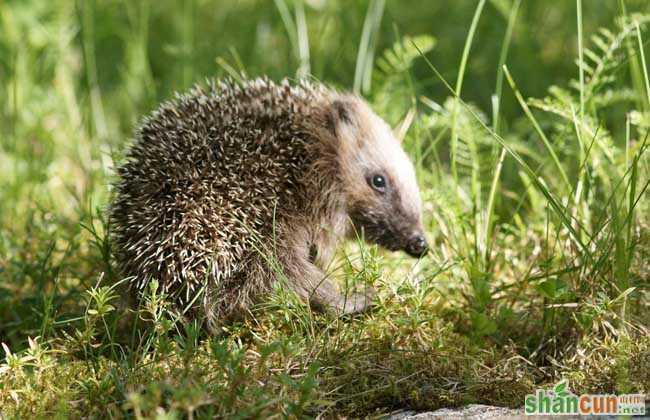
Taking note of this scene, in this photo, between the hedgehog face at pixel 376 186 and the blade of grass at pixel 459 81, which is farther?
the hedgehog face at pixel 376 186

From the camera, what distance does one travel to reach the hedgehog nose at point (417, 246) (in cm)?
484

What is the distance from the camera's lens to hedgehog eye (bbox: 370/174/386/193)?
5.02 meters

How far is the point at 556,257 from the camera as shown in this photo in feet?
15.0

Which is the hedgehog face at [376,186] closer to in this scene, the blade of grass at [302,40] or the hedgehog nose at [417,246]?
the hedgehog nose at [417,246]

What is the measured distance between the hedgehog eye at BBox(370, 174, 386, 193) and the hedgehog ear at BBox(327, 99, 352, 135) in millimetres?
396

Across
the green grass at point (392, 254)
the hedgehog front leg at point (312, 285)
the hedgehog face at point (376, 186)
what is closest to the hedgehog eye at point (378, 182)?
the hedgehog face at point (376, 186)

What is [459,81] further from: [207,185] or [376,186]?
[207,185]

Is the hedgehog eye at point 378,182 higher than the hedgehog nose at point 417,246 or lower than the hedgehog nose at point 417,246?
higher

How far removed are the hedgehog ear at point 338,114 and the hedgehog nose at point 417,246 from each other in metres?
0.85

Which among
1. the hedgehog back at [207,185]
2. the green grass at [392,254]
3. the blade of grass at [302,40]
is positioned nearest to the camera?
the green grass at [392,254]

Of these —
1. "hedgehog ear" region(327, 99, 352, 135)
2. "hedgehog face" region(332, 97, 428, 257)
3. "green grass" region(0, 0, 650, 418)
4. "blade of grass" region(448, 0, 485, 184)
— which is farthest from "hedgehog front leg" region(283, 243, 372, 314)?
"blade of grass" region(448, 0, 485, 184)

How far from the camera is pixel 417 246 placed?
4863 mm

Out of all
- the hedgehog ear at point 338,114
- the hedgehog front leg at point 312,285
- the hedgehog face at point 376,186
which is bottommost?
the hedgehog front leg at point 312,285

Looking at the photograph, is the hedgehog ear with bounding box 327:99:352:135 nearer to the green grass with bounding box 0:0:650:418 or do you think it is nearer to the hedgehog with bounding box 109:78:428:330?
the hedgehog with bounding box 109:78:428:330
